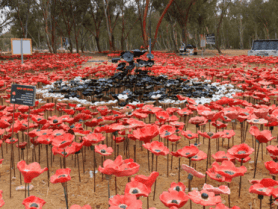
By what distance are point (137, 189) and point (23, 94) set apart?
1.61 meters

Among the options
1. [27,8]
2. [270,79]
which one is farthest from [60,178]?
[27,8]

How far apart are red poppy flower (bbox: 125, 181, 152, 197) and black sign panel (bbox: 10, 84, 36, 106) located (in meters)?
1.46

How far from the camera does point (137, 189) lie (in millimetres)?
1294

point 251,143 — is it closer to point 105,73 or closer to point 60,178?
point 60,178

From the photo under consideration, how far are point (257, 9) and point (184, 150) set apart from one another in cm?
3849

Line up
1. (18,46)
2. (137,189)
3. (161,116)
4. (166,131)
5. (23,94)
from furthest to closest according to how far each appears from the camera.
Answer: (18,46), (161,116), (23,94), (166,131), (137,189)

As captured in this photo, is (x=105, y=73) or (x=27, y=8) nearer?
(x=105, y=73)

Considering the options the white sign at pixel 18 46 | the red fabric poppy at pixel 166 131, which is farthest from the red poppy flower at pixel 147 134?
the white sign at pixel 18 46

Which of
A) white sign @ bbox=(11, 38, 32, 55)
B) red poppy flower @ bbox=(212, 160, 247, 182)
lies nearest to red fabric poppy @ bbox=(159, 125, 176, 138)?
red poppy flower @ bbox=(212, 160, 247, 182)

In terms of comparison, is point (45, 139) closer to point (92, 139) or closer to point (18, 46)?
point (92, 139)

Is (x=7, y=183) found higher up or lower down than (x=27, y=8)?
lower down

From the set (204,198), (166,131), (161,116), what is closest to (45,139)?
(166,131)

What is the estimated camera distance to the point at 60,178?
1483mm

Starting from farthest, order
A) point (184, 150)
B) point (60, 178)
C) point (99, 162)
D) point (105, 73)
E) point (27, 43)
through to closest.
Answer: point (27, 43)
point (105, 73)
point (99, 162)
point (184, 150)
point (60, 178)
